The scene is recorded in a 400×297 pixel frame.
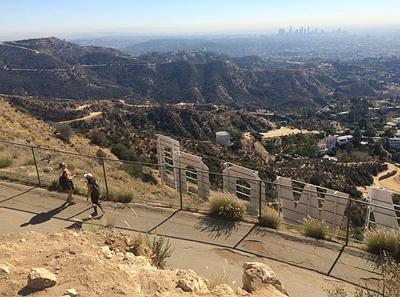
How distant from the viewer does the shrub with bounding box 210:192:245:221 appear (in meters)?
10.2

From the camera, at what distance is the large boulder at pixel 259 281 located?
6063 millimetres

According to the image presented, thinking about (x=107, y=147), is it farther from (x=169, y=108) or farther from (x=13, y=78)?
(x=13, y=78)

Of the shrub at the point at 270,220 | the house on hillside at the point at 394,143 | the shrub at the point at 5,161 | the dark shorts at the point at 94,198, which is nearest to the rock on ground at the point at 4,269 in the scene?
the dark shorts at the point at 94,198

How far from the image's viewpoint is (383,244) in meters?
8.55

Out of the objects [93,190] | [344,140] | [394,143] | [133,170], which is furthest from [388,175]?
[93,190]

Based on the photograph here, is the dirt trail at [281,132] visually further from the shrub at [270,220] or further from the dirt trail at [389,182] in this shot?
the shrub at [270,220]

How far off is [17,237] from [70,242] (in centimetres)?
138

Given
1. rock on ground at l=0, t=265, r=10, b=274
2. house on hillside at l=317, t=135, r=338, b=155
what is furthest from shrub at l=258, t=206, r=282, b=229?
house on hillside at l=317, t=135, r=338, b=155

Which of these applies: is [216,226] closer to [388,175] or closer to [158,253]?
[158,253]

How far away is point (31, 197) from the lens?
1188 centimetres

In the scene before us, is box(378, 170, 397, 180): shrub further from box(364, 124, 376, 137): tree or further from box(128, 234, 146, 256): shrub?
box(128, 234, 146, 256): shrub

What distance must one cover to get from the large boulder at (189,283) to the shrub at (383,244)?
4116mm

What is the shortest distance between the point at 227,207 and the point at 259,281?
4169 mm

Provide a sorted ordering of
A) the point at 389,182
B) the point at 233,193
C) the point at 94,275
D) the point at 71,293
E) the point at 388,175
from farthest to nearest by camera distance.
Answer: the point at 388,175, the point at 389,182, the point at 233,193, the point at 94,275, the point at 71,293
